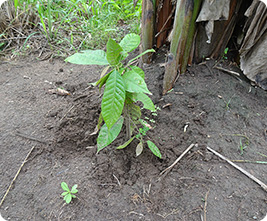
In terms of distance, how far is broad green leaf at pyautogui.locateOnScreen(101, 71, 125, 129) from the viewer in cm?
110

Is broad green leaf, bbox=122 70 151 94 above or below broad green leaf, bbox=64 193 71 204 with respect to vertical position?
above

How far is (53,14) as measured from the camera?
3.37 meters

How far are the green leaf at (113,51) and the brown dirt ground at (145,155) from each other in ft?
2.23

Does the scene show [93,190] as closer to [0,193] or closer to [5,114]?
[0,193]

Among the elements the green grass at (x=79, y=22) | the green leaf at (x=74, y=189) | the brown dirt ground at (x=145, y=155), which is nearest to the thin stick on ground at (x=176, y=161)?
the brown dirt ground at (x=145, y=155)

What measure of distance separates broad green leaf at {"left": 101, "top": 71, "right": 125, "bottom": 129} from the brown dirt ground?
1.68 ft

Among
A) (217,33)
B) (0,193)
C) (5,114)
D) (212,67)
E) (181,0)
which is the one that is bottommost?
(0,193)

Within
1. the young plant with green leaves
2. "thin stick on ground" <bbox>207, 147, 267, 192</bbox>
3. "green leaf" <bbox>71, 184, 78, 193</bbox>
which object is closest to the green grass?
the young plant with green leaves

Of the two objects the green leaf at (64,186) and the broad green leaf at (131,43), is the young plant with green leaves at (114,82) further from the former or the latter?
the green leaf at (64,186)

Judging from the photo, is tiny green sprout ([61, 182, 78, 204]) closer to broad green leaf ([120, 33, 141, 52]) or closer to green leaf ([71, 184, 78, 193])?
green leaf ([71, 184, 78, 193])

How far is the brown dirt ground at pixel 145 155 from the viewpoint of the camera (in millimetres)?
1289

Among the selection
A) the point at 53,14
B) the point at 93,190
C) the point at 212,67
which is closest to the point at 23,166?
the point at 93,190

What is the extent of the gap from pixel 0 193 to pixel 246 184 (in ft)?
5.34

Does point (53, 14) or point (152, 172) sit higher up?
point (53, 14)
